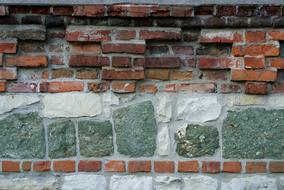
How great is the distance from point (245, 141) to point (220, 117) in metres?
0.21

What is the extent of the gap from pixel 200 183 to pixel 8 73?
1.37 m

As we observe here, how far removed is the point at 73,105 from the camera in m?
2.76

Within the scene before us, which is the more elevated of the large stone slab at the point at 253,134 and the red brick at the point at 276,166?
the large stone slab at the point at 253,134

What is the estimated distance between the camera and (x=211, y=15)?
2.70 metres

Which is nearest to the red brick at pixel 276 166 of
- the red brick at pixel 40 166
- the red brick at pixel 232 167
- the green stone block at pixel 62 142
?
the red brick at pixel 232 167

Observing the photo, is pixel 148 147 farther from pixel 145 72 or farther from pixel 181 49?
pixel 181 49

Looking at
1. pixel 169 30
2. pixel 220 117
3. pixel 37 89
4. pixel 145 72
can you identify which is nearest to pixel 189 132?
pixel 220 117

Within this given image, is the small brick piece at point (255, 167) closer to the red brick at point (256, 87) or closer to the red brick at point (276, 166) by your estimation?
the red brick at point (276, 166)

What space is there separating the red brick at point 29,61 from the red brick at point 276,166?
153cm

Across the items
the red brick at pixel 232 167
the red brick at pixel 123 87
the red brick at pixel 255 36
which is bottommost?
the red brick at pixel 232 167

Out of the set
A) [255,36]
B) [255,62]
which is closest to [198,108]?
[255,62]

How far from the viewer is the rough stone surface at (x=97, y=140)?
2.75 m

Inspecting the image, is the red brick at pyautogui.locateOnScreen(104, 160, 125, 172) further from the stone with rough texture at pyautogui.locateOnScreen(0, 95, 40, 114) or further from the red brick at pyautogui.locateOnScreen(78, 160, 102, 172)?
the stone with rough texture at pyautogui.locateOnScreen(0, 95, 40, 114)

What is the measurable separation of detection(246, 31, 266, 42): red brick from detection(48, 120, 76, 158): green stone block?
4.03 feet
